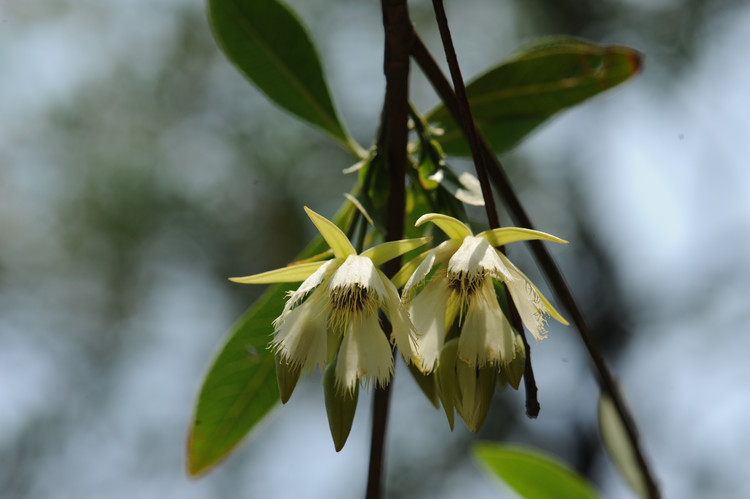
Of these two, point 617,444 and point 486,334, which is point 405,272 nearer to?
point 486,334

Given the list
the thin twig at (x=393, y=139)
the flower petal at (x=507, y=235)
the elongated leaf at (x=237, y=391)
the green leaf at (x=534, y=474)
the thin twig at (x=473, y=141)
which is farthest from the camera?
the green leaf at (x=534, y=474)

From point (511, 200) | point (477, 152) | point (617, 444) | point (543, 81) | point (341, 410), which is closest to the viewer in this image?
point (477, 152)

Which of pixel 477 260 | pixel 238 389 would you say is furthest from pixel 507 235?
pixel 238 389

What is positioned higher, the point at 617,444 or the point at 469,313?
the point at 469,313

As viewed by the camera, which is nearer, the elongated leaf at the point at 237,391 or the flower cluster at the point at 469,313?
the flower cluster at the point at 469,313

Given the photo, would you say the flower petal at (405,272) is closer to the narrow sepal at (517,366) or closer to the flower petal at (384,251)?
the flower petal at (384,251)

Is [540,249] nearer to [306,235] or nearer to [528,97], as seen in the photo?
[528,97]

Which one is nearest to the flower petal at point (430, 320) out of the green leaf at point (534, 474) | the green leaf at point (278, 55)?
the green leaf at point (278, 55)

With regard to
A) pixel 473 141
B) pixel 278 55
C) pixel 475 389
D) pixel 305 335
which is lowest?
pixel 475 389

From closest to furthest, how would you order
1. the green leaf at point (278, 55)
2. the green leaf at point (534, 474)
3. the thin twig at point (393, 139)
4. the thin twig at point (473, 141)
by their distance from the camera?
the thin twig at point (473, 141) < the thin twig at point (393, 139) < the green leaf at point (278, 55) < the green leaf at point (534, 474)
